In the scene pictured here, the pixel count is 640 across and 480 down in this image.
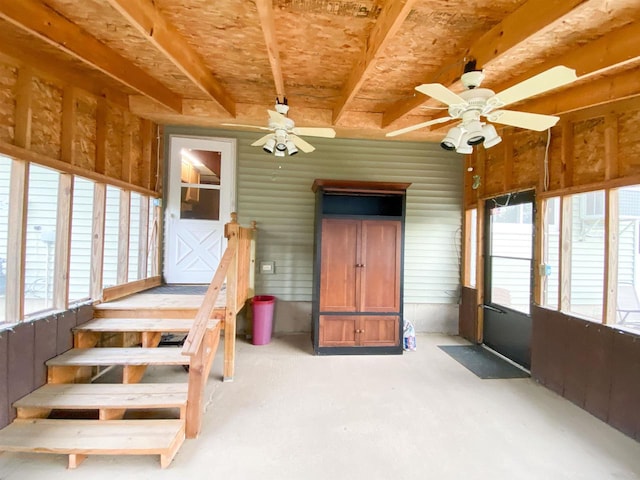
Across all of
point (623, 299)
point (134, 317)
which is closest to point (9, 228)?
point (134, 317)

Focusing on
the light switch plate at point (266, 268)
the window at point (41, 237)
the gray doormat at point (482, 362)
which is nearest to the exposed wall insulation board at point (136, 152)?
the window at point (41, 237)

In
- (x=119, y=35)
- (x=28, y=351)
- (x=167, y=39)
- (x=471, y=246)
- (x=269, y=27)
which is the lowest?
(x=28, y=351)

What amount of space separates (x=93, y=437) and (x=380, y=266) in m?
3.26

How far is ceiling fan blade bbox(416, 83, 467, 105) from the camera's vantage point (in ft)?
6.00

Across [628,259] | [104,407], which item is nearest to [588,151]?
[628,259]

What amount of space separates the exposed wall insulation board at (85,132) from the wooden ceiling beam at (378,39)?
107 inches

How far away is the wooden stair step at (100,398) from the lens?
7.57ft

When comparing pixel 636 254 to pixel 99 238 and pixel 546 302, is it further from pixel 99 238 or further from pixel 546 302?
pixel 99 238

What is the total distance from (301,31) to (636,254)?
3871 mm

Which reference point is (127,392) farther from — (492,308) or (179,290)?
(492,308)

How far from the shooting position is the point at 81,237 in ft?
11.3

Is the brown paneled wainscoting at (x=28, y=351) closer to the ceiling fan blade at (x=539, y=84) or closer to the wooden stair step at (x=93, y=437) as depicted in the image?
the wooden stair step at (x=93, y=437)

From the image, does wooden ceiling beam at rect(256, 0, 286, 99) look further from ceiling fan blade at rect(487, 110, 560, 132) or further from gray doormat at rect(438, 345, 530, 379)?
gray doormat at rect(438, 345, 530, 379)

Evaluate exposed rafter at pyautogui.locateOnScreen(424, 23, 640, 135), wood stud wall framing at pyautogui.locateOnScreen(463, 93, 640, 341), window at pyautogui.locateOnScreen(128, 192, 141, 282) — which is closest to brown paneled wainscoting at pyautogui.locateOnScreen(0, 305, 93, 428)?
window at pyautogui.locateOnScreen(128, 192, 141, 282)
